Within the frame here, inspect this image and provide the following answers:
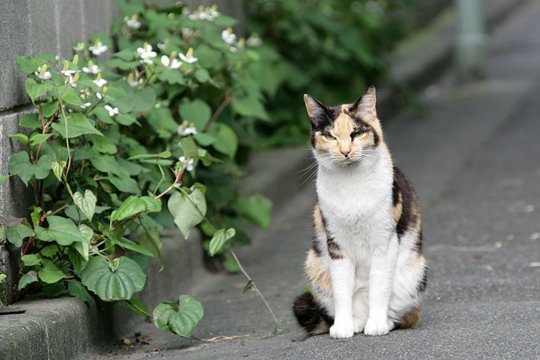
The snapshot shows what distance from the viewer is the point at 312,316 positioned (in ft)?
15.5

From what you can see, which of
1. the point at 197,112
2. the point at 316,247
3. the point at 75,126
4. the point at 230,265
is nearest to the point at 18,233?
the point at 75,126

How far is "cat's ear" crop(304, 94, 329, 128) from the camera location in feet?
14.8

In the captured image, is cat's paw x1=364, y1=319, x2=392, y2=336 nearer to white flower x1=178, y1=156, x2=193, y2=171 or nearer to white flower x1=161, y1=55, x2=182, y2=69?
white flower x1=178, y1=156, x2=193, y2=171

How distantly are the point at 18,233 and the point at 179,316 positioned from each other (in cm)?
78

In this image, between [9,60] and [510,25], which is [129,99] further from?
[510,25]

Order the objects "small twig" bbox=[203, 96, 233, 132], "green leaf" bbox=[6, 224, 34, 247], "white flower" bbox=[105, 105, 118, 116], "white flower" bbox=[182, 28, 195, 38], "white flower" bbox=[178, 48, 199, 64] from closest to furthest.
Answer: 1. "green leaf" bbox=[6, 224, 34, 247]
2. "white flower" bbox=[105, 105, 118, 116]
3. "white flower" bbox=[178, 48, 199, 64]
4. "white flower" bbox=[182, 28, 195, 38]
5. "small twig" bbox=[203, 96, 233, 132]

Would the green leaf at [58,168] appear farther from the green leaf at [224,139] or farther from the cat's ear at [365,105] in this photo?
the green leaf at [224,139]

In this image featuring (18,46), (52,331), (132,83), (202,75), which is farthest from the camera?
(202,75)

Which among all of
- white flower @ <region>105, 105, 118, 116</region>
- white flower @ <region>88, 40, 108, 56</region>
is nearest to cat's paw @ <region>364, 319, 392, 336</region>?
white flower @ <region>105, 105, 118, 116</region>

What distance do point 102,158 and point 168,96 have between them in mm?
1115

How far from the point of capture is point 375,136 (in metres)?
4.48

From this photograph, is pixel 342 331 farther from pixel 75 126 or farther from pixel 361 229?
pixel 75 126

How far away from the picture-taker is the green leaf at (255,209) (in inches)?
A: 265

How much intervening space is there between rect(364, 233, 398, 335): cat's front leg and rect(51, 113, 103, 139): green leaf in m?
1.29
